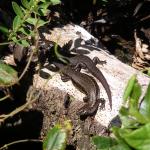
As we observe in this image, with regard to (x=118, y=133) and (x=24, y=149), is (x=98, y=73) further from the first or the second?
(x=118, y=133)

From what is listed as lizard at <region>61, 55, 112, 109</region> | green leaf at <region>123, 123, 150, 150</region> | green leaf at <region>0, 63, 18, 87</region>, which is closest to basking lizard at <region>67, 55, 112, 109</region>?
lizard at <region>61, 55, 112, 109</region>

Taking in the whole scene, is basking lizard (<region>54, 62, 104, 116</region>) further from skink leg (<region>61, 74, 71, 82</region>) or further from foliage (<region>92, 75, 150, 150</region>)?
foliage (<region>92, 75, 150, 150</region>)

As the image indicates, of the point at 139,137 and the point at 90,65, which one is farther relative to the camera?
the point at 90,65

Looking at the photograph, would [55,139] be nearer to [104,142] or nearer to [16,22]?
[104,142]

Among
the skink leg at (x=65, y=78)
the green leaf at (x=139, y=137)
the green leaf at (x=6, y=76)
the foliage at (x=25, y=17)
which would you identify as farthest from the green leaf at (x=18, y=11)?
the green leaf at (x=139, y=137)

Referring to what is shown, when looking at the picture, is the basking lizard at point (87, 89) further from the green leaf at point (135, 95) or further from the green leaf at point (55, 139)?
the green leaf at point (135, 95)

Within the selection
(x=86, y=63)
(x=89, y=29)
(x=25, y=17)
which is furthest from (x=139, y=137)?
(x=89, y=29)
